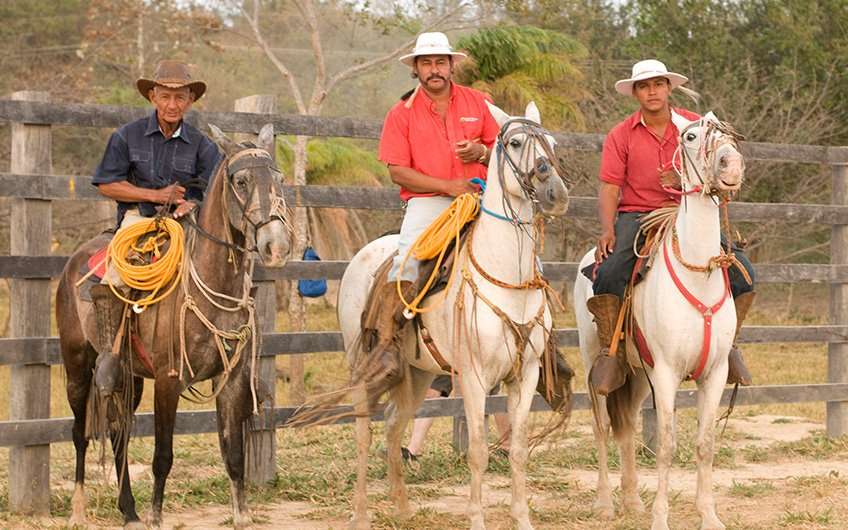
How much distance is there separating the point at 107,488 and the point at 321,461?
1.71 metres

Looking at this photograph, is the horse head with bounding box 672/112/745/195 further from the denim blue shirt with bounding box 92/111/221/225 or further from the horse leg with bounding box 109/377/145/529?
the horse leg with bounding box 109/377/145/529

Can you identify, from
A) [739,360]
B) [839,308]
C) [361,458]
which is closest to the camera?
[739,360]

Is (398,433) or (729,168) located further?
(398,433)

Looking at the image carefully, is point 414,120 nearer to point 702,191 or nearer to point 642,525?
point 702,191

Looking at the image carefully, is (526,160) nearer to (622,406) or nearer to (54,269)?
(622,406)

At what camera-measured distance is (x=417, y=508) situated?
22.9 ft

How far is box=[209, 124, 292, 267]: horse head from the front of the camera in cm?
550

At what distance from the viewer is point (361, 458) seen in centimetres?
668

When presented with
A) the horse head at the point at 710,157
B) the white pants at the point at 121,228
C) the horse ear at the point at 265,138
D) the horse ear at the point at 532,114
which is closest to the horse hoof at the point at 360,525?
the white pants at the point at 121,228

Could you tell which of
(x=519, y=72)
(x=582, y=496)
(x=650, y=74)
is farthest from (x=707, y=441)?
(x=519, y=72)

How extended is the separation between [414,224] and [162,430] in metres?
1.70

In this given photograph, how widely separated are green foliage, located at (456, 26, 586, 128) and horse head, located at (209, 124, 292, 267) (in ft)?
38.4

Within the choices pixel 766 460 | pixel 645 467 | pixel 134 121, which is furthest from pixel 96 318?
pixel 766 460

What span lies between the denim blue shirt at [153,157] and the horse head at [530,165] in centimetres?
167
